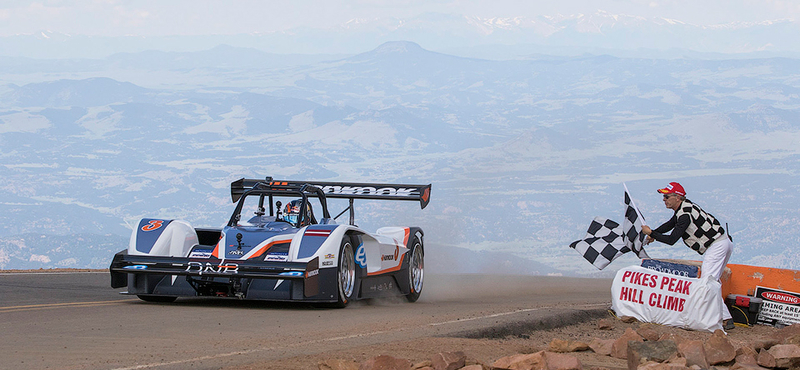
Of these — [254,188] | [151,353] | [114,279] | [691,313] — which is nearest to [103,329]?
[151,353]

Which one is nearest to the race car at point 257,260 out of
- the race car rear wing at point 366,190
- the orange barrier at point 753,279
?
the race car rear wing at point 366,190

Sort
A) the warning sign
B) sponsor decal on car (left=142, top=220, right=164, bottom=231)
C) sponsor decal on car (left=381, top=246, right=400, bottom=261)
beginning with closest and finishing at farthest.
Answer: sponsor decal on car (left=142, top=220, right=164, bottom=231) → the warning sign → sponsor decal on car (left=381, top=246, right=400, bottom=261)

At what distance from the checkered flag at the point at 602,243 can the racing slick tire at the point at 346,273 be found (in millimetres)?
3126

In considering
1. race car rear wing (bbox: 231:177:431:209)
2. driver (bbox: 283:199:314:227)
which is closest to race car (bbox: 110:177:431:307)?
driver (bbox: 283:199:314:227)

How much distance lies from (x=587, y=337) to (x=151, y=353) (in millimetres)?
4938

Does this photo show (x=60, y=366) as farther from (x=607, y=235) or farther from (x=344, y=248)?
(x=607, y=235)

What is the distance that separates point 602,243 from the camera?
12398 millimetres

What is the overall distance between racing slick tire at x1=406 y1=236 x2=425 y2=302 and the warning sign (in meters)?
4.98

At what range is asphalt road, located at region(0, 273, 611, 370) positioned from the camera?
6.78 m

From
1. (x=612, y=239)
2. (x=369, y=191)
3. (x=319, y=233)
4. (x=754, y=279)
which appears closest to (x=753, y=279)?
(x=754, y=279)

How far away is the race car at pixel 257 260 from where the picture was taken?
416 inches

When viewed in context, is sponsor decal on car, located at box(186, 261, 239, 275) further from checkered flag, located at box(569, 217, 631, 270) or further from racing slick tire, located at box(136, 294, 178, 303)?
checkered flag, located at box(569, 217, 631, 270)

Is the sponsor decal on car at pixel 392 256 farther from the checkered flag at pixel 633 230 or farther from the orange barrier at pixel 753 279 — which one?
the orange barrier at pixel 753 279

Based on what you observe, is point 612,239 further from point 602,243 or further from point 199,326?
point 199,326
